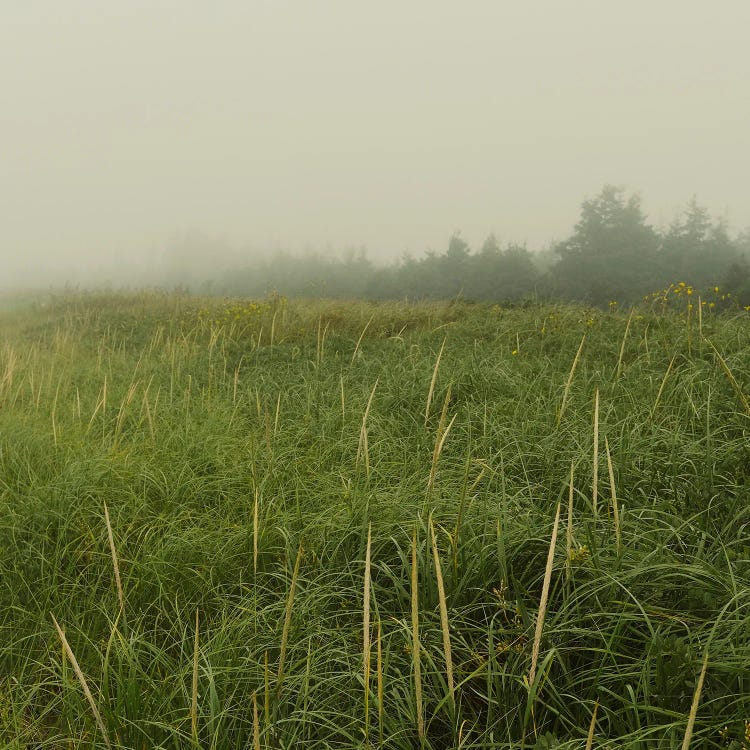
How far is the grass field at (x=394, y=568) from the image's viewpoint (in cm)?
120

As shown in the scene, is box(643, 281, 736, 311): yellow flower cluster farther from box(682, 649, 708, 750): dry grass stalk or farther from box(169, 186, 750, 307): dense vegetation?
box(169, 186, 750, 307): dense vegetation

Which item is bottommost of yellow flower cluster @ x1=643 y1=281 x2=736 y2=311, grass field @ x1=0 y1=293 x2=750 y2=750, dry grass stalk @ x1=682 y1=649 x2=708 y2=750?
grass field @ x1=0 y1=293 x2=750 y2=750

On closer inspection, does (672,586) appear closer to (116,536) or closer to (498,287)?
(116,536)

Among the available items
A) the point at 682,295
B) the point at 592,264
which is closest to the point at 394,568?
the point at 682,295

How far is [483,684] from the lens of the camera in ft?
4.49

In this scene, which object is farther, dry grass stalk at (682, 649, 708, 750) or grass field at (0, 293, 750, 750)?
grass field at (0, 293, 750, 750)

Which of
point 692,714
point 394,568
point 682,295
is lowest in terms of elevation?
point 394,568

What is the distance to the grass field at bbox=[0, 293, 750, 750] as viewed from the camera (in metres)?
1.20

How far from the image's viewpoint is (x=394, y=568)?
179 centimetres

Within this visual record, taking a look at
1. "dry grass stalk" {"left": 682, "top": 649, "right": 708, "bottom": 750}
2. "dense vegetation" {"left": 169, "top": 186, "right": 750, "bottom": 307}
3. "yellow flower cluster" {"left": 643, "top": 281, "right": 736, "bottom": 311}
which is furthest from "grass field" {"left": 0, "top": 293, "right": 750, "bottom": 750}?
"dense vegetation" {"left": 169, "top": 186, "right": 750, "bottom": 307}

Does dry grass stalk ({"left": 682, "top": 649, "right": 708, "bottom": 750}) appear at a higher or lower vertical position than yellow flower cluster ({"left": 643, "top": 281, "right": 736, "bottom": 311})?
lower

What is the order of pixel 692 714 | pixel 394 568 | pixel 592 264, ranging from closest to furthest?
pixel 692 714, pixel 394 568, pixel 592 264

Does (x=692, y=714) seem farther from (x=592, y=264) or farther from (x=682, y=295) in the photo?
(x=592, y=264)

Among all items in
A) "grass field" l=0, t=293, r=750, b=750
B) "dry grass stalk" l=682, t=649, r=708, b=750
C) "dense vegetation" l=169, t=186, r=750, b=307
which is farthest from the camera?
"dense vegetation" l=169, t=186, r=750, b=307
